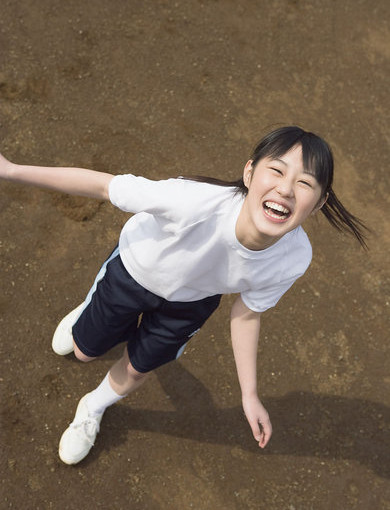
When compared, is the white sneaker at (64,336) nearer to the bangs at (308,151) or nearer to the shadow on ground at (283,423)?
the shadow on ground at (283,423)

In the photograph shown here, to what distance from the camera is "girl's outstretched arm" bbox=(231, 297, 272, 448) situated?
2.33 meters

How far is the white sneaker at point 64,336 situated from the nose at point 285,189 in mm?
1706

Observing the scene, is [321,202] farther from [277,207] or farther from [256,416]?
[256,416]

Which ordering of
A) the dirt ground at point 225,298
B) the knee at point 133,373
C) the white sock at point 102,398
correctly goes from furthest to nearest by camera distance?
the dirt ground at point 225,298 → the white sock at point 102,398 → the knee at point 133,373

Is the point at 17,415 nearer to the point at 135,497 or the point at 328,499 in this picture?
the point at 135,497

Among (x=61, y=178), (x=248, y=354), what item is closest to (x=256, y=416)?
(x=248, y=354)

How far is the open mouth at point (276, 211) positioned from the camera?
6.15 ft

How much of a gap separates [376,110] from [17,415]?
3.47 metres

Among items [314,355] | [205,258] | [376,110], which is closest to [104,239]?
[314,355]

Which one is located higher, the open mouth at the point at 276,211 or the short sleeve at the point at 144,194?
the open mouth at the point at 276,211

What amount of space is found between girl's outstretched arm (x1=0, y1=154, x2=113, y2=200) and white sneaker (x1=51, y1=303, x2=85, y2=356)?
4.30 ft

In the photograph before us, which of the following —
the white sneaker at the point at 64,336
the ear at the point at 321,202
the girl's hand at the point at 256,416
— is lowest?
the white sneaker at the point at 64,336

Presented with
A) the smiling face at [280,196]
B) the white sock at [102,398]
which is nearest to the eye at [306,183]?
the smiling face at [280,196]

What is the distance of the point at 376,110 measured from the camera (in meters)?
4.59
